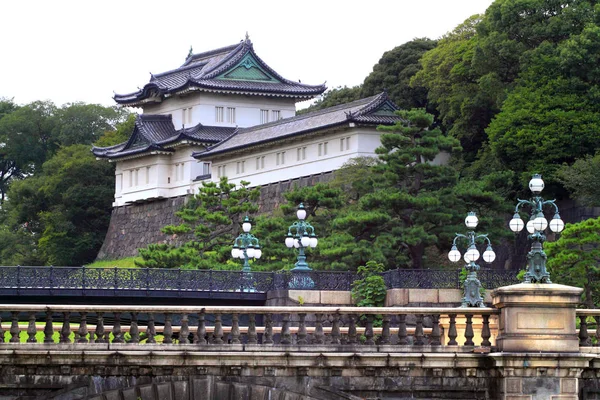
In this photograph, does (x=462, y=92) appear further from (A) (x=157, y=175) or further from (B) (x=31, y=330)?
(B) (x=31, y=330)

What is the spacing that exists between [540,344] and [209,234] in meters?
46.1

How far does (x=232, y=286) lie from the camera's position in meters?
59.0

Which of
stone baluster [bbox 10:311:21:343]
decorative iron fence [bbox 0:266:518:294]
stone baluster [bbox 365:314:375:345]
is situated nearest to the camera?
stone baluster [bbox 10:311:21:343]

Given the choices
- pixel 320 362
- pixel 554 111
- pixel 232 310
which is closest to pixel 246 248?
pixel 554 111

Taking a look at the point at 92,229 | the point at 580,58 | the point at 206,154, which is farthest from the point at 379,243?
the point at 92,229

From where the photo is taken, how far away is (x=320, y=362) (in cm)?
3212

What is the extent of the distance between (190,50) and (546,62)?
45618 mm

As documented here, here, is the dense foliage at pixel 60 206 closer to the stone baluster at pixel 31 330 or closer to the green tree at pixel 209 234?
the green tree at pixel 209 234

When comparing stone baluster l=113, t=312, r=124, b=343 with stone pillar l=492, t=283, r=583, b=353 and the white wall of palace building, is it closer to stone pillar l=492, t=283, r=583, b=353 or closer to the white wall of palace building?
stone pillar l=492, t=283, r=583, b=353

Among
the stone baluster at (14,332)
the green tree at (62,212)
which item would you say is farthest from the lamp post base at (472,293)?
the green tree at (62,212)

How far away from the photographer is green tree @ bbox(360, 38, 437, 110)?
92.0 meters

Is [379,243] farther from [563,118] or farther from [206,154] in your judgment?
[206,154]

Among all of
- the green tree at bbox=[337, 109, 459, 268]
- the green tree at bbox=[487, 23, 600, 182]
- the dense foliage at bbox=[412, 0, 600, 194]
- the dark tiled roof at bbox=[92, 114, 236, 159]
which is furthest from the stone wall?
the green tree at bbox=[487, 23, 600, 182]

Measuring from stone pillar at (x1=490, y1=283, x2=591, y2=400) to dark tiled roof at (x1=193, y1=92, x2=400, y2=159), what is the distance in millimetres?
50347
